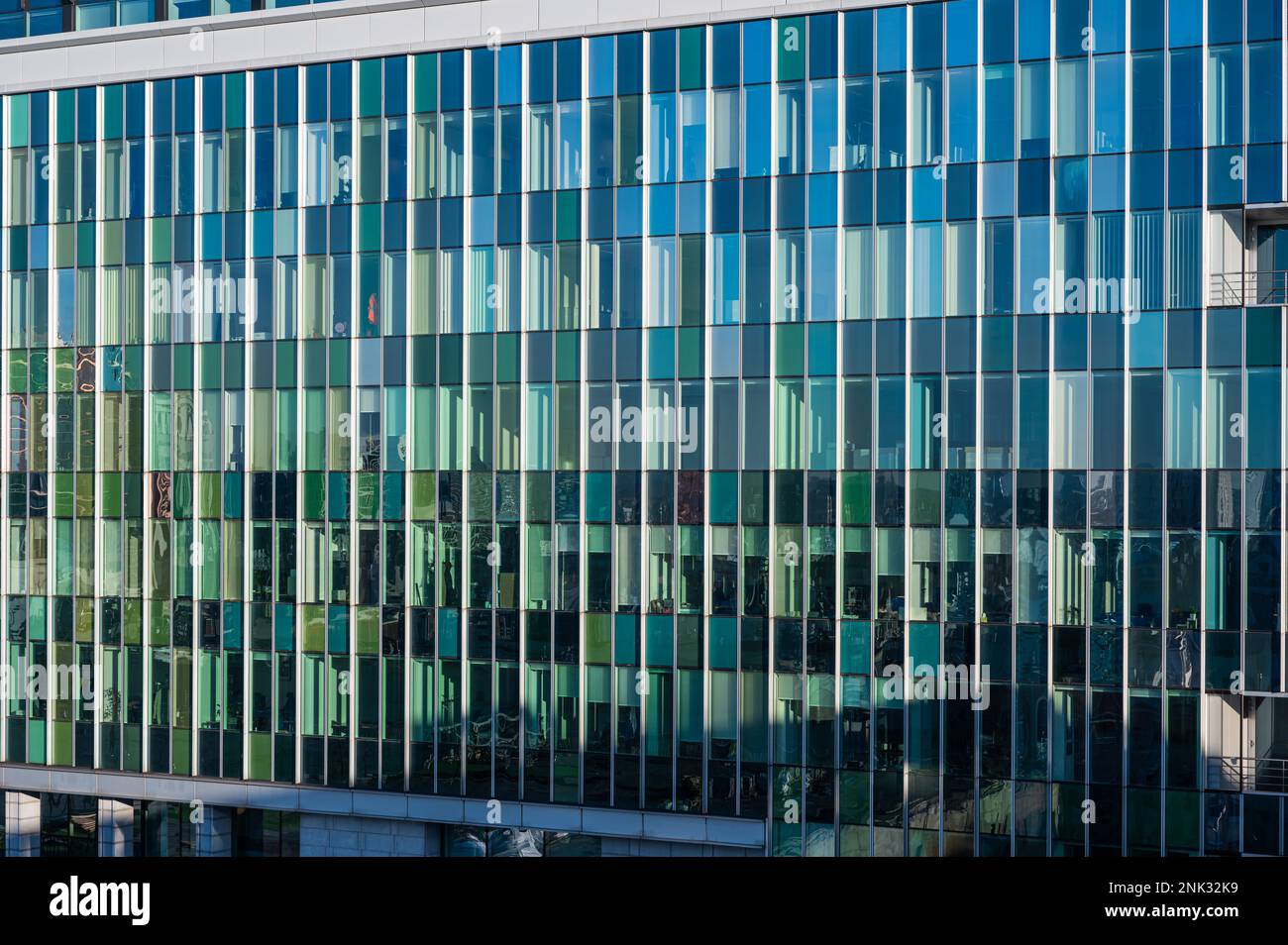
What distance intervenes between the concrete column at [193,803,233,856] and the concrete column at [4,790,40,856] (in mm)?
5029

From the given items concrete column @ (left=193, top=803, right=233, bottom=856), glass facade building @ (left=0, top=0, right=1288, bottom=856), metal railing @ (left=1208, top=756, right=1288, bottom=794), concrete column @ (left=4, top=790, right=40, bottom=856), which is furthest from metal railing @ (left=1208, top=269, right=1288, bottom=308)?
concrete column @ (left=4, top=790, right=40, bottom=856)

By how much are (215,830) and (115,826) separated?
307 cm

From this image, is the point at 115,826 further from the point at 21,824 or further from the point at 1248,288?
the point at 1248,288

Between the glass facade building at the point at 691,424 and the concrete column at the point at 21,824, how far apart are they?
4.72 feet

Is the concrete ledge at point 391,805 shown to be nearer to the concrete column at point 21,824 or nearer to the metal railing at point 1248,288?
the concrete column at point 21,824

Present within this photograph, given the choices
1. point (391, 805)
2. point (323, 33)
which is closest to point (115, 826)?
point (391, 805)

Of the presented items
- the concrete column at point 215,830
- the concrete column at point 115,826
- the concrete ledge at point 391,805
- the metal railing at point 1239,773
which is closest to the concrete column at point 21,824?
the concrete ledge at point 391,805

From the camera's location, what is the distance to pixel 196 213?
35125 millimetres

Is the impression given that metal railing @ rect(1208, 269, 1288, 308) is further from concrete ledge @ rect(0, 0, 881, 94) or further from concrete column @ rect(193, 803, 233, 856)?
concrete column @ rect(193, 803, 233, 856)

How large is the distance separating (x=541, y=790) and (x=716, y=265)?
12.9m

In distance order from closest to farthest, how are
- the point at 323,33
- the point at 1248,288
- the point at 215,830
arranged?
the point at 1248,288, the point at 323,33, the point at 215,830

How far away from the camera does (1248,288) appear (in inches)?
1156

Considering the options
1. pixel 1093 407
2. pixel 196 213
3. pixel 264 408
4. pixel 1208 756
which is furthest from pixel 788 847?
pixel 196 213

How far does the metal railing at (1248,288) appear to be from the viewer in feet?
94.6
